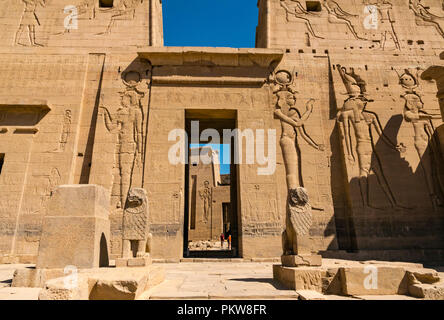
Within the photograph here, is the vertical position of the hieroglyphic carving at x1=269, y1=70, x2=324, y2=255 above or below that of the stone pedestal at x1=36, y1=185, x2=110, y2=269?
above

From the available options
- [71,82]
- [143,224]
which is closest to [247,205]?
[143,224]

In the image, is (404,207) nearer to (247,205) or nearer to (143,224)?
(247,205)

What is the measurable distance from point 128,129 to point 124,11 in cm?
492

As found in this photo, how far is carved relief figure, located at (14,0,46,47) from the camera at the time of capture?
34.2 ft

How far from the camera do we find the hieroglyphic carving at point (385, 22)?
1078cm

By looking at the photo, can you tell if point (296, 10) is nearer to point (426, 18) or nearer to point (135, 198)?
point (426, 18)

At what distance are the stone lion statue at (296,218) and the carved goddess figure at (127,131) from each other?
5.56 meters

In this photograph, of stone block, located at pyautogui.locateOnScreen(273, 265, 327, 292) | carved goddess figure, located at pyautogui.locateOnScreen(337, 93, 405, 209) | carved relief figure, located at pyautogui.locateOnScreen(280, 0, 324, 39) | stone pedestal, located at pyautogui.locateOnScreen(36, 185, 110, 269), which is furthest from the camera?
carved relief figure, located at pyautogui.locateOnScreen(280, 0, 324, 39)

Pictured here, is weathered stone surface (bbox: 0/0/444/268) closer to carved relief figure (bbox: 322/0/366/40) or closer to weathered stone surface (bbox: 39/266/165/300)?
carved relief figure (bbox: 322/0/366/40)

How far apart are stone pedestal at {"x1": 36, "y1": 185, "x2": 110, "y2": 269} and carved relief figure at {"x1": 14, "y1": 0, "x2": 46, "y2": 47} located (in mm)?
7996

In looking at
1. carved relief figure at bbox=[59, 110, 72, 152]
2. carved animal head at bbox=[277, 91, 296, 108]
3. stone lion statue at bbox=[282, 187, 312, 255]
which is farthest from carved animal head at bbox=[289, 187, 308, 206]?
carved relief figure at bbox=[59, 110, 72, 152]

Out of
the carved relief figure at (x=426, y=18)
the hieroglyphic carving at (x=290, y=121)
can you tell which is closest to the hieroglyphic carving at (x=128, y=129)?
the hieroglyphic carving at (x=290, y=121)

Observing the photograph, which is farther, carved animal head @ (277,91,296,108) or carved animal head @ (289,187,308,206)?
carved animal head @ (277,91,296,108)

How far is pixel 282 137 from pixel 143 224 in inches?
217
